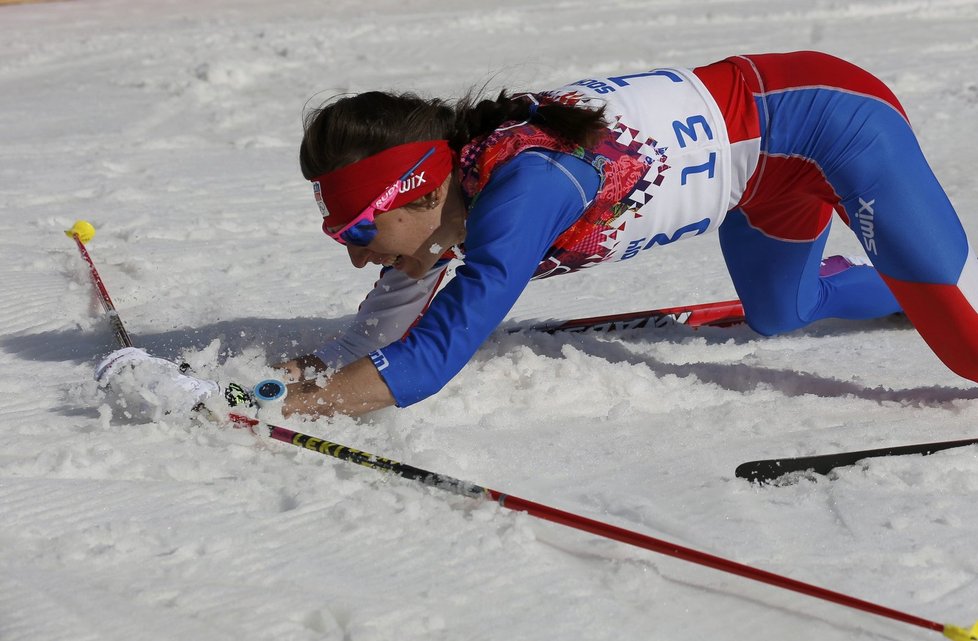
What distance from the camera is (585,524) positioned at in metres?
2.39

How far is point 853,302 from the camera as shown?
3801mm

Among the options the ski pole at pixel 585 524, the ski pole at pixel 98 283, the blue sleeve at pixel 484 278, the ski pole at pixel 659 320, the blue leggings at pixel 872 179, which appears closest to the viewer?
the ski pole at pixel 585 524

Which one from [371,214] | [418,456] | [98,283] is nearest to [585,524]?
[418,456]

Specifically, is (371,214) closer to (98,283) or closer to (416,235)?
(416,235)

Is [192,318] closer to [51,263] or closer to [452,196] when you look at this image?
[51,263]

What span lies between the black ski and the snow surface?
4 cm

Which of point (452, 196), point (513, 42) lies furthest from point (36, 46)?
point (452, 196)

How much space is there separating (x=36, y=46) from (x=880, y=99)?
6083 mm

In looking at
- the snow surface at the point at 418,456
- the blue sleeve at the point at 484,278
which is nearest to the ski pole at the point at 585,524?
the snow surface at the point at 418,456

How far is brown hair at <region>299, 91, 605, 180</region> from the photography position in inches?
103

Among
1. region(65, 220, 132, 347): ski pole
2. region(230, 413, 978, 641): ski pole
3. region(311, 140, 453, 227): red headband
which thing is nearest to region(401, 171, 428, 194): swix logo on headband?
region(311, 140, 453, 227): red headband

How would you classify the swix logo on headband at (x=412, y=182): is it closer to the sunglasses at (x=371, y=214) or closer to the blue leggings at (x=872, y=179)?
the sunglasses at (x=371, y=214)

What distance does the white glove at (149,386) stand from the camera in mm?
2773

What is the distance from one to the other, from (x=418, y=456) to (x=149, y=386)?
2.29 ft
